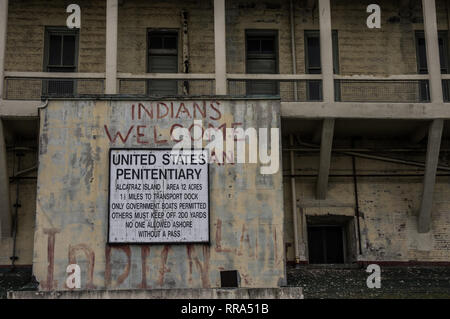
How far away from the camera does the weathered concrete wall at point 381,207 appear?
17.1 m

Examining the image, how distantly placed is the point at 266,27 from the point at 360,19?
256cm

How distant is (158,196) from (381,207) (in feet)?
19.9

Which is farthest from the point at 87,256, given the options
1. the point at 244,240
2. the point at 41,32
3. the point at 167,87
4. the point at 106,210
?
the point at 41,32

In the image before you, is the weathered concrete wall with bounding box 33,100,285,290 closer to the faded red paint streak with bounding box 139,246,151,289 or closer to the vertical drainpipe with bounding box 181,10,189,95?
the faded red paint streak with bounding box 139,246,151,289

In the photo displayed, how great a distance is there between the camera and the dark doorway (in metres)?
17.4

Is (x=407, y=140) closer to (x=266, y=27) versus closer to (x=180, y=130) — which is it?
(x=266, y=27)

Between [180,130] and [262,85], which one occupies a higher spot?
[262,85]

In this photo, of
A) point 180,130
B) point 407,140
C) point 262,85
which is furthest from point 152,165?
point 407,140

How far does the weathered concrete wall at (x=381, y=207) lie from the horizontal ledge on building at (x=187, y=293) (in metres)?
3.18

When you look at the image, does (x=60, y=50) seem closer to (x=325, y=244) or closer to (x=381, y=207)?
(x=325, y=244)

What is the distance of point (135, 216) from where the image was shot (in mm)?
14547

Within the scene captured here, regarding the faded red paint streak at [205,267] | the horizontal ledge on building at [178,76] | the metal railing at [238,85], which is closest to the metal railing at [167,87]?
the metal railing at [238,85]

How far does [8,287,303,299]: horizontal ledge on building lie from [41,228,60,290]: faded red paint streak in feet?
1.53

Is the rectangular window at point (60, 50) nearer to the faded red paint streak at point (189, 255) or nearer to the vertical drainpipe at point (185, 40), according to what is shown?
the vertical drainpipe at point (185, 40)
